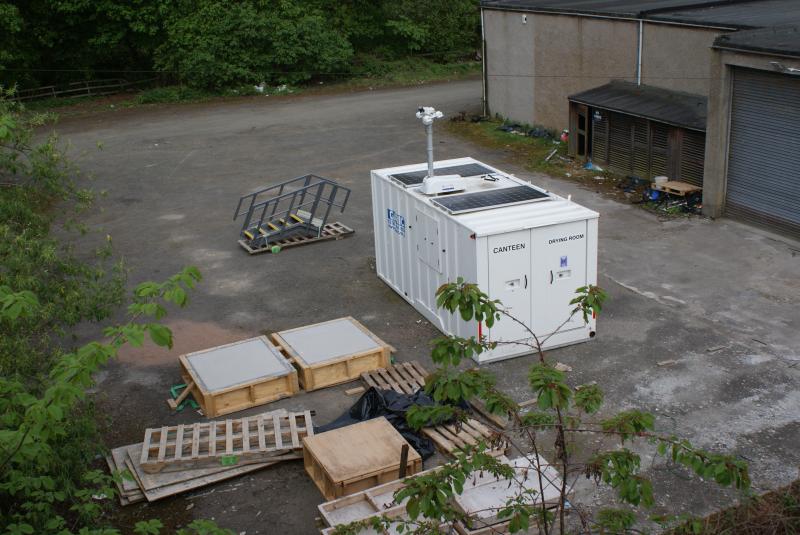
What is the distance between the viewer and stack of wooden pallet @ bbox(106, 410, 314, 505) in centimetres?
1006

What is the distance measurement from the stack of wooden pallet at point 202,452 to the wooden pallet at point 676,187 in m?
11.4

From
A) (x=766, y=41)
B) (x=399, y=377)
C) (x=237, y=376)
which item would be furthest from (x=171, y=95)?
(x=399, y=377)

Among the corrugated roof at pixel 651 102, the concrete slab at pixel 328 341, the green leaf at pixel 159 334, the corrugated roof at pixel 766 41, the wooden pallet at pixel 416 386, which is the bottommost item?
the wooden pallet at pixel 416 386

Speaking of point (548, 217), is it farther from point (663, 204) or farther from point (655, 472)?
point (663, 204)

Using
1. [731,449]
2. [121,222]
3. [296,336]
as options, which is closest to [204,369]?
[296,336]

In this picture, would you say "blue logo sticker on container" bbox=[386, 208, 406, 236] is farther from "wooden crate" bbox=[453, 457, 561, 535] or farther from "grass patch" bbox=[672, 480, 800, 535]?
"grass patch" bbox=[672, 480, 800, 535]

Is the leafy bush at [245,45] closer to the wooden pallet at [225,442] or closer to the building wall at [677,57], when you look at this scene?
the building wall at [677,57]

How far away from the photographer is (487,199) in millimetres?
13750

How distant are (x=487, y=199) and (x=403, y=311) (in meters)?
2.61

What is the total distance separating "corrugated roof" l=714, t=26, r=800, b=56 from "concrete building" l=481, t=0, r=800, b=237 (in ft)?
0.07

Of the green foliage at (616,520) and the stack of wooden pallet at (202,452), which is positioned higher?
the green foliage at (616,520)

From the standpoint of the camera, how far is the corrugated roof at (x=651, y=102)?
1960 cm

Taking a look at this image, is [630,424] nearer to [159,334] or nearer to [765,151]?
[159,334]

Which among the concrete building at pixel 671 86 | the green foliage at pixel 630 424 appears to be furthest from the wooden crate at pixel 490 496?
the concrete building at pixel 671 86
